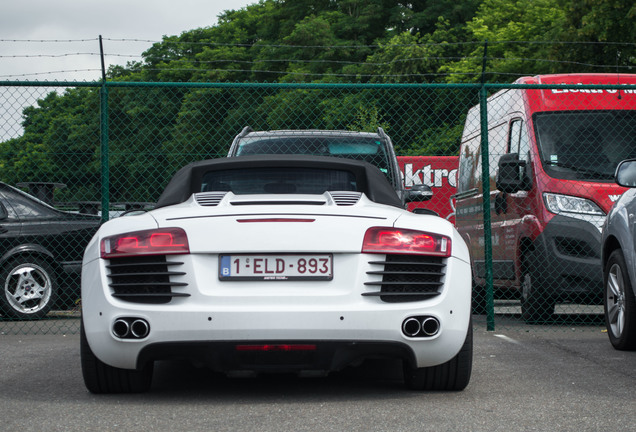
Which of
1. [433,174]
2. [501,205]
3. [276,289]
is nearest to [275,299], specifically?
[276,289]

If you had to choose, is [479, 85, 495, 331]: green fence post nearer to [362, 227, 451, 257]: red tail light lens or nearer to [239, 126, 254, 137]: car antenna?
[239, 126, 254, 137]: car antenna

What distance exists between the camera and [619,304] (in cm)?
807

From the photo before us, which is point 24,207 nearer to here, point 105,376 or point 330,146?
point 330,146

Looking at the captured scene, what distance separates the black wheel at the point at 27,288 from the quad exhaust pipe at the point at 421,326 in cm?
701

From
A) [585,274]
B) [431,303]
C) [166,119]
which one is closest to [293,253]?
[431,303]

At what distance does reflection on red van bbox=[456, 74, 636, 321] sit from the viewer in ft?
33.6

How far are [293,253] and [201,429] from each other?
1.00m

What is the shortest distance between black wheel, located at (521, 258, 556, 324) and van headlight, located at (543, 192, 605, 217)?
722mm

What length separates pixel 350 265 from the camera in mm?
5352

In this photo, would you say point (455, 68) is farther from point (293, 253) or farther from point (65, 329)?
point (293, 253)

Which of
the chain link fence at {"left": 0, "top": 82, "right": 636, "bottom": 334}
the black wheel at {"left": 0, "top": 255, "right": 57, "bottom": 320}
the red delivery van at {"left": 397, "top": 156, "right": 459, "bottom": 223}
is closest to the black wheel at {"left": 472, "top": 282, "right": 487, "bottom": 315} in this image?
the chain link fence at {"left": 0, "top": 82, "right": 636, "bottom": 334}

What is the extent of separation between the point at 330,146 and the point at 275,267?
504 cm

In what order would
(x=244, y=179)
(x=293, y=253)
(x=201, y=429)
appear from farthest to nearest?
1. (x=244, y=179)
2. (x=293, y=253)
3. (x=201, y=429)

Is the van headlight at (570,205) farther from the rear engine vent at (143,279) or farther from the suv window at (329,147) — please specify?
the rear engine vent at (143,279)
